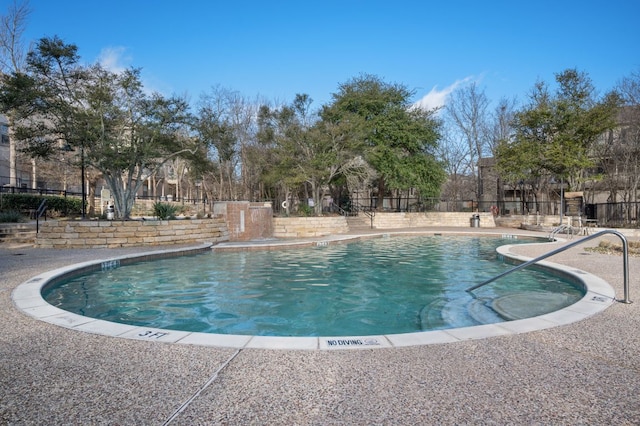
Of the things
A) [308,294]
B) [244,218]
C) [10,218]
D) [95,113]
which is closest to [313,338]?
[308,294]

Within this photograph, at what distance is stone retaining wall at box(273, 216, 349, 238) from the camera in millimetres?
19364

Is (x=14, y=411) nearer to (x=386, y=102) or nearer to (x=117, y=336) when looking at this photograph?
(x=117, y=336)

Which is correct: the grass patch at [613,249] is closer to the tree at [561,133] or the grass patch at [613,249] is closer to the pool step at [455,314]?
the pool step at [455,314]

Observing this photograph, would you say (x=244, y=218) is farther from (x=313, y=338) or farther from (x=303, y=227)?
(x=313, y=338)

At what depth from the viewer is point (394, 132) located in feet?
88.3

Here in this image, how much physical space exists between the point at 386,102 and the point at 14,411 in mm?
27787

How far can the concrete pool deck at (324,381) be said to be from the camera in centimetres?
244

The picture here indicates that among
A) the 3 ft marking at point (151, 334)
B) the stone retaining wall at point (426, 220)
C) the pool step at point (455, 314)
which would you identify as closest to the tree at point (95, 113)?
the 3 ft marking at point (151, 334)

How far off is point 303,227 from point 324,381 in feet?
55.4

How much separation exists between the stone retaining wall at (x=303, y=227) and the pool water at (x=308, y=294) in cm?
717

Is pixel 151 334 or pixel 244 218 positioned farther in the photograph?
pixel 244 218

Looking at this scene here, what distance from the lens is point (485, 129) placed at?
115 feet

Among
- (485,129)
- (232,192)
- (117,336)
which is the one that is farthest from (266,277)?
(485,129)

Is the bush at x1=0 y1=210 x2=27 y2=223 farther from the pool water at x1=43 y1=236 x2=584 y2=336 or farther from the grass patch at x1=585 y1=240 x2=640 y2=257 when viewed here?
the grass patch at x1=585 y1=240 x2=640 y2=257
